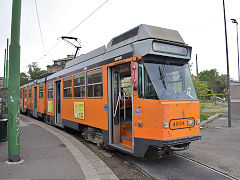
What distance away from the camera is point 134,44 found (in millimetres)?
5496

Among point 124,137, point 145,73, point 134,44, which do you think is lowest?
point 124,137

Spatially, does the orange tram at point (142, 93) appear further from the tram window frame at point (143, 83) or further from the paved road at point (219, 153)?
the paved road at point (219, 153)

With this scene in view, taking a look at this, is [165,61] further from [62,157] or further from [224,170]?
[62,157]

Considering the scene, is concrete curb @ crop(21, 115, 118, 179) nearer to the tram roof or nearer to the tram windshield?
the tram windshield

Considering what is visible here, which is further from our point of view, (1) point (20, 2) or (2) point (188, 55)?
(2) point (188, 55)

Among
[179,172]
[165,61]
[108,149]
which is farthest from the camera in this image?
[108,149]

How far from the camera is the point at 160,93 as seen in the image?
4.98 metres

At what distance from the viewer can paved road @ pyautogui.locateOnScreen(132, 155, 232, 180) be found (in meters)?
4.80

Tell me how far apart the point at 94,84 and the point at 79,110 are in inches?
65.8

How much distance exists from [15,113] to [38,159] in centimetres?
132

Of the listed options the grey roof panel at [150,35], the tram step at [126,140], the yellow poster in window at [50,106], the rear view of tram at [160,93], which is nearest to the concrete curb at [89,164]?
the rear view of tram at [160,93]

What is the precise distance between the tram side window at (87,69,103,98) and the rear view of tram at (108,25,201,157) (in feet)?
4.35

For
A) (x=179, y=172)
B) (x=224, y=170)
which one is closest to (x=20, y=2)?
(x=179, y=172)

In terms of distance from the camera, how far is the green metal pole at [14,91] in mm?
5156
